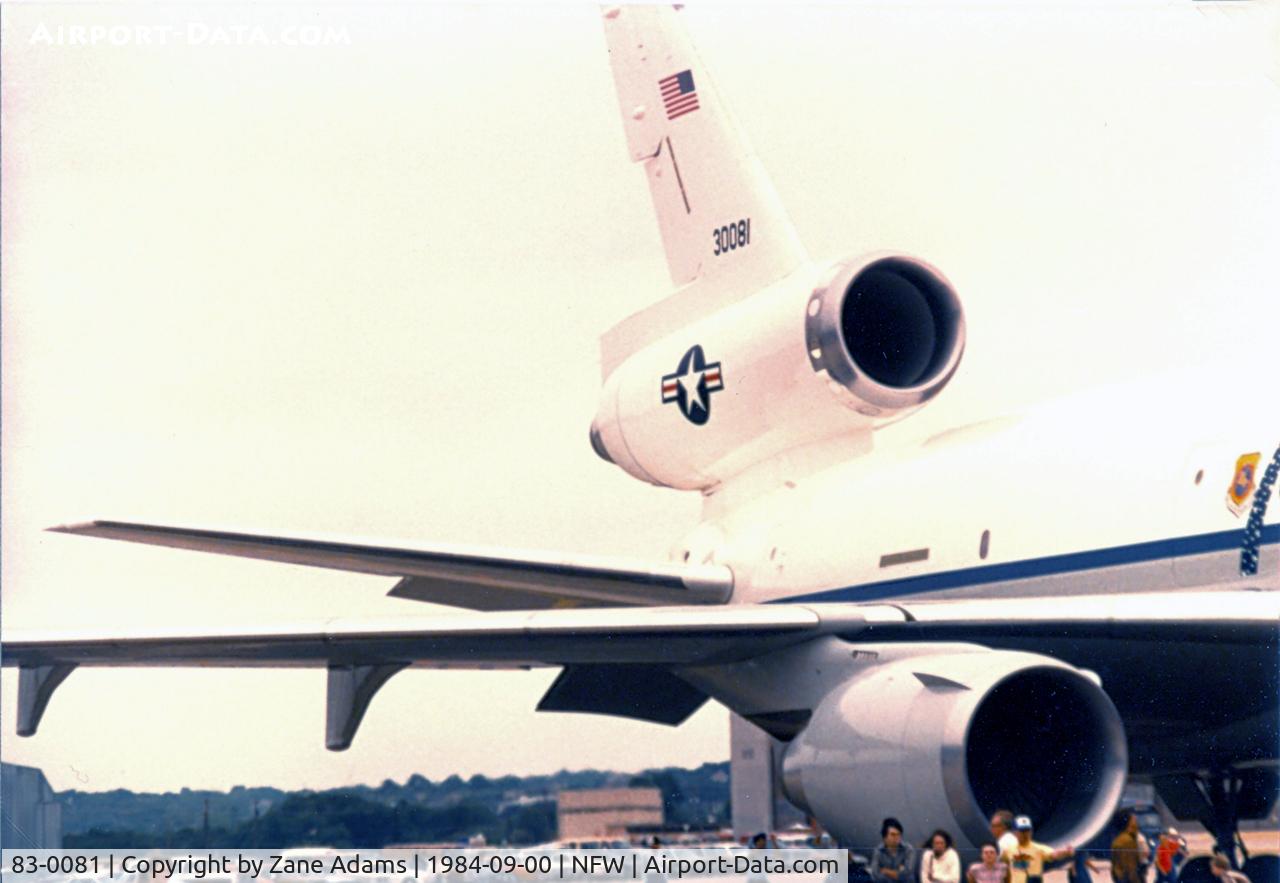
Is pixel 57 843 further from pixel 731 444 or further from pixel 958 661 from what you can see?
pixel 731 444

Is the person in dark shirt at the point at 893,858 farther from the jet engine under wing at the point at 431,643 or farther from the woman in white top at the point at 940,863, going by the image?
the jet engine under wing at the point at 431,643

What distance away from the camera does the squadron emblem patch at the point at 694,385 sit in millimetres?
12516

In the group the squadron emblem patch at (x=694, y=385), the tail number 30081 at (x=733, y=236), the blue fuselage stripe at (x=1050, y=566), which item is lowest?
the blue fuselage stripe at (x=1050, y=566)

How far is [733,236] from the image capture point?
14062 millimetres

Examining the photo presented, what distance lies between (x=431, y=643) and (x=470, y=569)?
1.34m

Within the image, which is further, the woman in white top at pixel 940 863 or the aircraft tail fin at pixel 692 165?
the aircraft tail fin at pixel 692 165

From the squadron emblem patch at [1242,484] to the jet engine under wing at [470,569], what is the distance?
3.57 metres

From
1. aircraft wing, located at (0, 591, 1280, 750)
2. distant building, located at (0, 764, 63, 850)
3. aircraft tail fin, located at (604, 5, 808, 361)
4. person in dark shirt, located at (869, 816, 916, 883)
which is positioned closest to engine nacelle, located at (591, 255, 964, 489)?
aircraft tail fin, located at (604, 5, 808, 361)

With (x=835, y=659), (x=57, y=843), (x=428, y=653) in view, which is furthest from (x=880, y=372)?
(x=57, y=843)

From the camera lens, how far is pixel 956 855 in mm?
7758

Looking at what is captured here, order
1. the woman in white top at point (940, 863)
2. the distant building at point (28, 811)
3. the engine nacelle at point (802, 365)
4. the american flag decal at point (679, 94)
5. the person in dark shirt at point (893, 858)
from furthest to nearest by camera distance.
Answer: the american flag decal at point (679, 94), the engine nacelle at point (802, 365), the distant building at point (28, 811), the person in dark shirt at point (893, 858), the woman in white top at point (940, 863)

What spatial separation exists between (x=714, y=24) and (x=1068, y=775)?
Result: 759 cm

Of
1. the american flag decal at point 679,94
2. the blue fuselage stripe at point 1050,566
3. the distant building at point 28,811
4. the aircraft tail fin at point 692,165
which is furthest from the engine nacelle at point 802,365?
the distant building at point 28,811

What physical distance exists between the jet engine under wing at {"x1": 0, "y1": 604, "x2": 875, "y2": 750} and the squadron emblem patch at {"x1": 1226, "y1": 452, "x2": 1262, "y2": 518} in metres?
1.73
